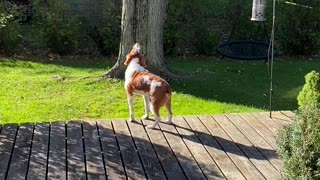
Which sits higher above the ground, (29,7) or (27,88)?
(29,7)

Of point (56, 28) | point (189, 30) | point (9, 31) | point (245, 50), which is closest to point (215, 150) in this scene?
point (245, 50)

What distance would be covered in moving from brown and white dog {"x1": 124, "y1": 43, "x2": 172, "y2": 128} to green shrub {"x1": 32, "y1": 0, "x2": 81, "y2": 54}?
5016mm

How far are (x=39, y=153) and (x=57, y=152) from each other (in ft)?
0.55

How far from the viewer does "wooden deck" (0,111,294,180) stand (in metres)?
4.28

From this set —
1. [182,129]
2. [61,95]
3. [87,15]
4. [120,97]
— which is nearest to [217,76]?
[120,97]

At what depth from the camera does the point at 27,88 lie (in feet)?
25.5

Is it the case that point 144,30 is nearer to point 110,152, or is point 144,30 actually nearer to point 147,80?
point 147,80

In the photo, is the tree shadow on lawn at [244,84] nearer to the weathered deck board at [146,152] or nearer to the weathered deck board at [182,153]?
the weathered deck board at [182,153]

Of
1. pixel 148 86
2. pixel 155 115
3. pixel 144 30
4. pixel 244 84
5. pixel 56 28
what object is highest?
pixel 144 30

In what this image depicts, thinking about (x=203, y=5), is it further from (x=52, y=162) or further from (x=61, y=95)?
(x=52, y=162)

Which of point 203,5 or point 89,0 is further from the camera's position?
point 89,0

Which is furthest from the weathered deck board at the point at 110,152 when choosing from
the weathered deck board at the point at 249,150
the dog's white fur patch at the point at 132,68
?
the weathered deck board at the point at 249,150

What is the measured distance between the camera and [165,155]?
15.3 ft

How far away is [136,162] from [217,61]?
5966 mm
